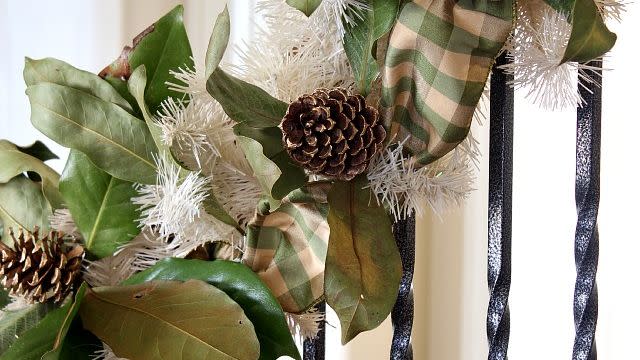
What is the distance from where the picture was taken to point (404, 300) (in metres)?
0.52

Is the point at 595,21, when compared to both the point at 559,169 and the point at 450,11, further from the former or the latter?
the point at 559,169

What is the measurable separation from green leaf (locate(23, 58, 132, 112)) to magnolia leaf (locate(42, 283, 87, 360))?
130 millimetres

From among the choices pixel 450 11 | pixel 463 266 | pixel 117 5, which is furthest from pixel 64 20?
pixel 463 266

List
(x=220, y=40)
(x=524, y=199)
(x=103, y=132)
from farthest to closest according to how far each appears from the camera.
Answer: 1. (x=524, y=199)
2. (x=103, y=132)
3. (x=220, y=40)

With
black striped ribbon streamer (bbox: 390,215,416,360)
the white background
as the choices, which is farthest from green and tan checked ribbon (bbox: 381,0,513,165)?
the white background

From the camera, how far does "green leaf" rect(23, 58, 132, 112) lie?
1.64 ft

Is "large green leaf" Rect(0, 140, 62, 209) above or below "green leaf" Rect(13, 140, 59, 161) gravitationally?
below

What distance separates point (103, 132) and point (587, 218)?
308mm

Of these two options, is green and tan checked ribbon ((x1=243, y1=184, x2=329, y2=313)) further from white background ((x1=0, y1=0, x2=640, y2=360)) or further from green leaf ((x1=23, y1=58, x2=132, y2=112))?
white background ((x1=0, y1=0, x2=640, y2=360))

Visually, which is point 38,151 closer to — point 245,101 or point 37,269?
point 37,269

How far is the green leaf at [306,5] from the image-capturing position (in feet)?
1.35

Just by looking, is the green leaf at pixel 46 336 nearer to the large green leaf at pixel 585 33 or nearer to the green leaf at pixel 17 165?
the green leaf at pixel 17 165

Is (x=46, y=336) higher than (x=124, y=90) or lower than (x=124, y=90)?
lower

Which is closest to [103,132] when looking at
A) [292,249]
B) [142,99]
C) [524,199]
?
[142,99]
